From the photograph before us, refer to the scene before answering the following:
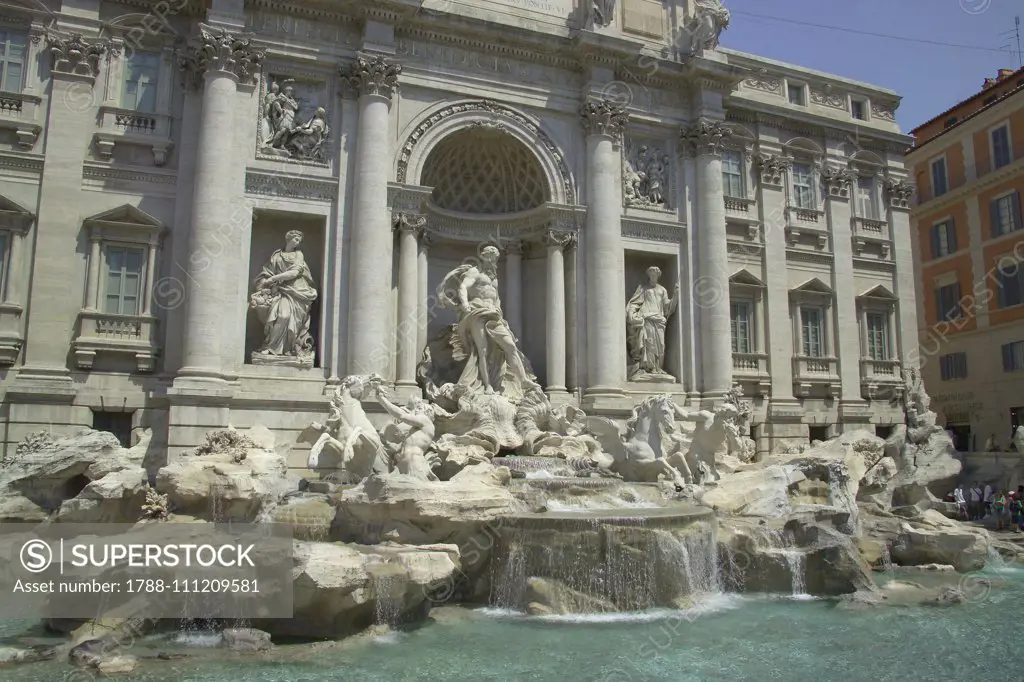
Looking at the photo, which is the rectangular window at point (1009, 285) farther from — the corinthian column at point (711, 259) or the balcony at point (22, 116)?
the balcony at point (22, 116)

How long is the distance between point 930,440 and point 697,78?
38.9ft

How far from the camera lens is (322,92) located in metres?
18.5

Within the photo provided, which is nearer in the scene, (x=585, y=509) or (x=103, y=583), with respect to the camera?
(x=103, y=583)

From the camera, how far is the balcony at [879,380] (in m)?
23.6

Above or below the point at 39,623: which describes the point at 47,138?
above

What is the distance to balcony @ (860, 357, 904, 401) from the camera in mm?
23625

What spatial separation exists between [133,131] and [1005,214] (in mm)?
27149

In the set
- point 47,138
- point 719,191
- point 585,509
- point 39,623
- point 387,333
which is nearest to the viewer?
point 39,623

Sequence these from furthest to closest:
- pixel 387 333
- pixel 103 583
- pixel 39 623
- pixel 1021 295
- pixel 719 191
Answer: pixel 1021 295 < pixel 719 191 < pixel 387 333 < pixel 39 623 < pixel 103 583

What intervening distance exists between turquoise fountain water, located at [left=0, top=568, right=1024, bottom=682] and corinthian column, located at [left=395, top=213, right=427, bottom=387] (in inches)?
315

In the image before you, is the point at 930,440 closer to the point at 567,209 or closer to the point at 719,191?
the point at 719,191

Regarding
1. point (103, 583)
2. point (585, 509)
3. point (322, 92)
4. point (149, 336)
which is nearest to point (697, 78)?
point (322, 92)

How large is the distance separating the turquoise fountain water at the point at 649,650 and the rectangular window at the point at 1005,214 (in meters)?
20.0

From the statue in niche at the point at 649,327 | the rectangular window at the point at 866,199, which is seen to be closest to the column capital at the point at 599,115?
the statue in niche at the point at 649,327
